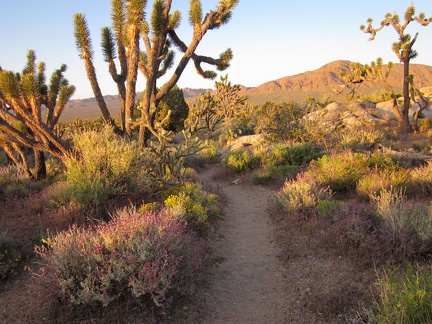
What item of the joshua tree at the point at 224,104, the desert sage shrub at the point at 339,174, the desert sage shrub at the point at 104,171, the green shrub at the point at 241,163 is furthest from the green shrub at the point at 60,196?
the joshua tree at the point at 224,104

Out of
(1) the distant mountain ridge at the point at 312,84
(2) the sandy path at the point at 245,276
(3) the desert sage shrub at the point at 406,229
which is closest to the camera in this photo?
(2) the sandy path at the point at 245,276

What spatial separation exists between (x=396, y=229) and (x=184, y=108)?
26536 mm

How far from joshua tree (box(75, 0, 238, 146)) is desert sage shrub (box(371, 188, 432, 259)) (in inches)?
242

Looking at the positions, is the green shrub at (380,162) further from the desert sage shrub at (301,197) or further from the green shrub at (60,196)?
the green shrub at (60,196)

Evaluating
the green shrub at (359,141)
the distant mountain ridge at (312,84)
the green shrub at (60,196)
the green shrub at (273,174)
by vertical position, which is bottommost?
the green shrub at (273,174)

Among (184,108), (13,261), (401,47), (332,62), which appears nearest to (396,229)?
(13,261)

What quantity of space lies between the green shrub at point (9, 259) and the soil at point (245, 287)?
0.13m

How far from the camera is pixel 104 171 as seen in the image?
7.46 m

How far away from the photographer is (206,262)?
5.29 meters

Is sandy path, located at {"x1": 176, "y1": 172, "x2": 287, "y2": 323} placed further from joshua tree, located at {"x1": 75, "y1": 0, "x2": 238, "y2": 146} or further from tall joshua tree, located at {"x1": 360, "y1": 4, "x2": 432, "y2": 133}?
tall joshua tree, located at {"x1": 360, "y1": 4, "x2": 432, "y2": 133}

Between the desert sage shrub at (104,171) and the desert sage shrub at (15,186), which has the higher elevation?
the desert sage shrub at (104,171)

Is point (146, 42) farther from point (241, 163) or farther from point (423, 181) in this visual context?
point (423, 181)

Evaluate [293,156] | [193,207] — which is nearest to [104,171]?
[193,207]

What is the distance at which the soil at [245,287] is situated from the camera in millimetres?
3844
